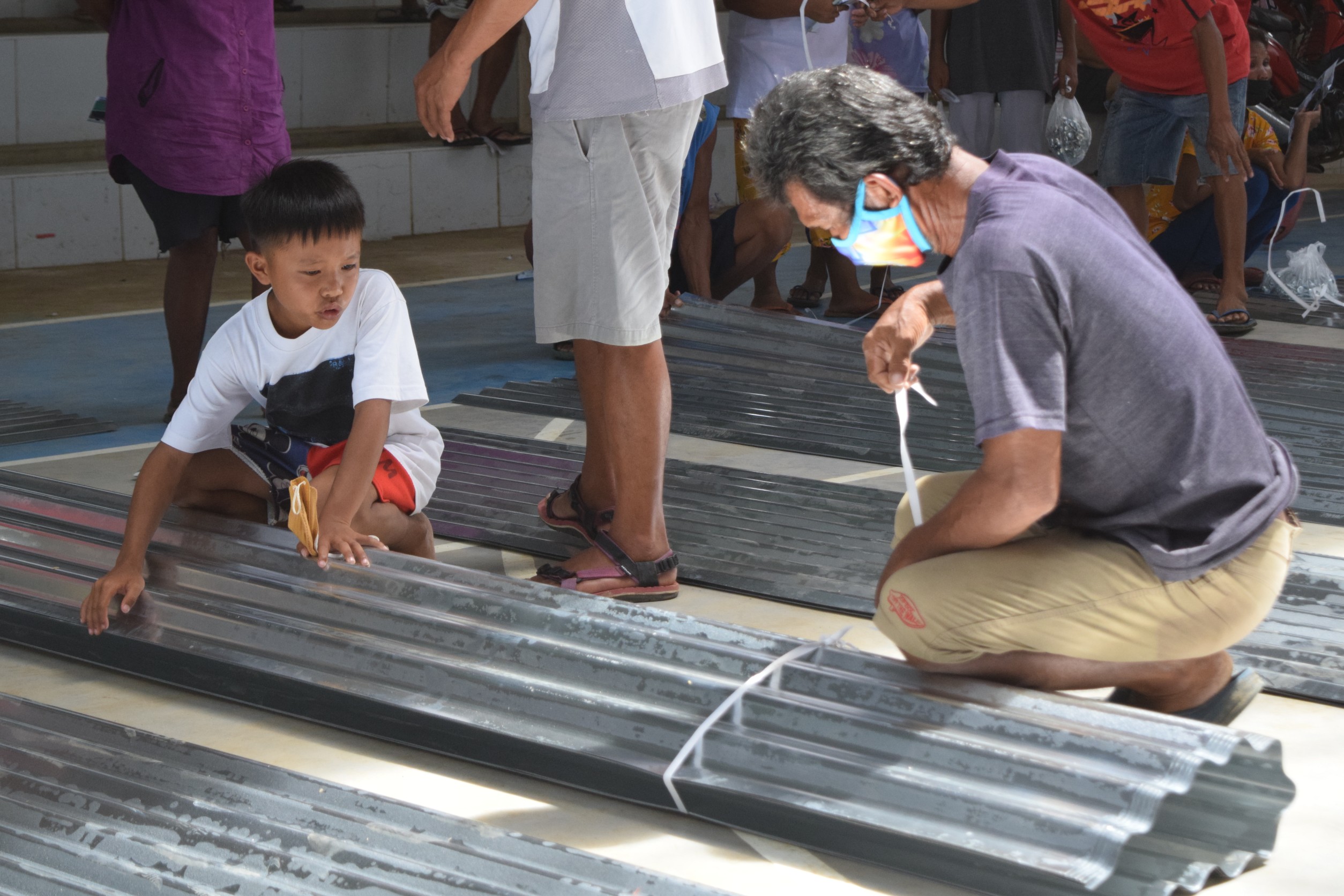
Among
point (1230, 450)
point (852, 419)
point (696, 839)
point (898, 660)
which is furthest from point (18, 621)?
point (852, 419)

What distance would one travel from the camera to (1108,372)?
1.85 m

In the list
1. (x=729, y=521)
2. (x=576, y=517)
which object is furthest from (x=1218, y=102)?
(x=576, y=517)

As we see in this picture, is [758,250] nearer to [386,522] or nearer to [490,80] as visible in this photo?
[386,522]

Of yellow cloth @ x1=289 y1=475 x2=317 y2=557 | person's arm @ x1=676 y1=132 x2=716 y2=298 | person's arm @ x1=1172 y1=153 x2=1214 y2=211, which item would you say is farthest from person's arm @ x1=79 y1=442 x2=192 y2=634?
person's arm @ x1=1172 y1=153 x2=1214 y2=211

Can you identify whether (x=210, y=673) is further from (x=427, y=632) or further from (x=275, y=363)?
(x=275, y=363)

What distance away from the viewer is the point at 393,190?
8453 millimetres

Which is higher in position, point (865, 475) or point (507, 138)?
point (507, 138)

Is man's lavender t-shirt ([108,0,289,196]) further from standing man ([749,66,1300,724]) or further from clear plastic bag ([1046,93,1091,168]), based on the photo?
clear plastic bag ([1046,93,1091,168])

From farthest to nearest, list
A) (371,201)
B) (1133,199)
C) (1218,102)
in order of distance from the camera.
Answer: (371,201) < (1133,199) < (1218,102)

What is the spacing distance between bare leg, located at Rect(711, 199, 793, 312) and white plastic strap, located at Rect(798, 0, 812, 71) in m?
0.54

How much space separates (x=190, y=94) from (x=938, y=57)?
134 inches

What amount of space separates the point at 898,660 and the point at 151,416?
2911 mm

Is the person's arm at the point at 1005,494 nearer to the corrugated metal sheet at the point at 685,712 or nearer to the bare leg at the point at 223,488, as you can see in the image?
the corrugated metal sheet at the point at 685,712

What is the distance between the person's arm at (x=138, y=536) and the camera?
252 cm
